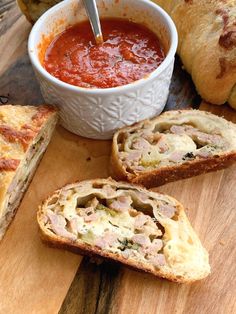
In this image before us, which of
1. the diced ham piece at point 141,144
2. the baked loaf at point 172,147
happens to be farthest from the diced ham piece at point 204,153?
the diced ham piece at point 141,144

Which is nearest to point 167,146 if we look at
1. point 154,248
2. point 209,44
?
point 154,248

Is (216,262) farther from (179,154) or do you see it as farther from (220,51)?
(220,51)

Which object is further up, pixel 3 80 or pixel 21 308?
pixel 3 80

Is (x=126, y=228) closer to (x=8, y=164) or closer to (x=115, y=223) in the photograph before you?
(x=115, y=223)

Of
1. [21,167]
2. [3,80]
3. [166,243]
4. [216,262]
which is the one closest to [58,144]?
[21,167]

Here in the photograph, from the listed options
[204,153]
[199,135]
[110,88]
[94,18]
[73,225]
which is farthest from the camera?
[94,18]

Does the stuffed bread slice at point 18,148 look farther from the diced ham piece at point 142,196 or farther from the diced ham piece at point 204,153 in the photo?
the diced ham piece at point 204,153
